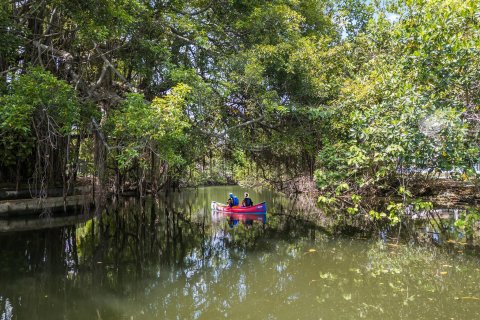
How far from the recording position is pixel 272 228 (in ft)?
31.5

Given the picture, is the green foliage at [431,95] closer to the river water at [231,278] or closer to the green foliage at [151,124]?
the river water at [231,278]

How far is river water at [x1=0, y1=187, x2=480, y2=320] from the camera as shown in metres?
4.05

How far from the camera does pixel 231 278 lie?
532 cm

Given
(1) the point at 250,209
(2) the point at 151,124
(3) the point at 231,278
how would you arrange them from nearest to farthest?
(3) the point at 231,278 → (2) the point at 151,124 → (1) the point at 250,209

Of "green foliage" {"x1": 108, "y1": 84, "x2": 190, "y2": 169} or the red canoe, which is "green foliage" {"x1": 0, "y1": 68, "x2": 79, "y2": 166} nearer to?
"green foliage" {"x1": 108, "y1": 84, "x2": 190, "y2": 169}

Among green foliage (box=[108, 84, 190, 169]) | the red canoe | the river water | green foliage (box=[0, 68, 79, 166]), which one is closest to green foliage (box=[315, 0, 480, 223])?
the river water

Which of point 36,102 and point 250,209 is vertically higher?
point 36,102

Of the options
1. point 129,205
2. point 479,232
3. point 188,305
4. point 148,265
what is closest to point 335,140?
point 479,232

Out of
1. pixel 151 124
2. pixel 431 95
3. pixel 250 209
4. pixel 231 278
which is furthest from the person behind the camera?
pixel 250 209

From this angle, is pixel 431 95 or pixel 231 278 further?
pixel 231 278

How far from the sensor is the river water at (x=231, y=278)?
405cm

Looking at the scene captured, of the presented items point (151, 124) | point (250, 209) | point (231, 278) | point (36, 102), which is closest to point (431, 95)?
point (231, 278)

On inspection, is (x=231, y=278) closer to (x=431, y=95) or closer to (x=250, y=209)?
(x=431, y=95)

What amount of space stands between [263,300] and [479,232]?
18.5 feet
